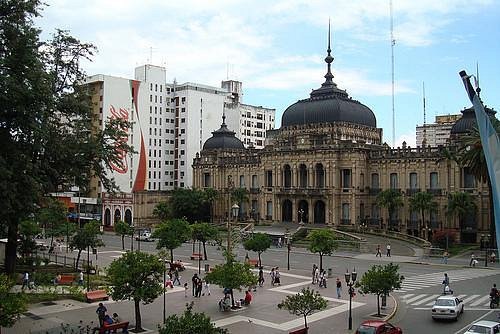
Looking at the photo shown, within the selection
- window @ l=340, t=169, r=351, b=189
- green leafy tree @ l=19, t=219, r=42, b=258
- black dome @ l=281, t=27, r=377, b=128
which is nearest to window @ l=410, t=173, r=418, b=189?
window @ l=340, t=169, r=351, b=189

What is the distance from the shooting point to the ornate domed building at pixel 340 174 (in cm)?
8081

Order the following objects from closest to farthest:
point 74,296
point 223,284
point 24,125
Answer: point 24,125 → point 223,284 → point 74,296

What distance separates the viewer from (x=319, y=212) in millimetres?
92188

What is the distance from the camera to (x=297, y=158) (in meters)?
93.6

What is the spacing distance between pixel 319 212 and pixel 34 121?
212 ft

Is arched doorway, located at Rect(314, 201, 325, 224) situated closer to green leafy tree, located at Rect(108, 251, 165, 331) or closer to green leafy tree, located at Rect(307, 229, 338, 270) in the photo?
green leafy tree, located at Rect(307, 229, 338, 270)

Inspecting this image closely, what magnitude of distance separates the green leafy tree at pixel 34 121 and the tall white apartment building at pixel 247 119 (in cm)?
10758

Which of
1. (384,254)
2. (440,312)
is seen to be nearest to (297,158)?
(384,254)

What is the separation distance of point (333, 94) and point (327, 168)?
15342 mm

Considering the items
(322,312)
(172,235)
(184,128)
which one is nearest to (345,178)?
(172,235)

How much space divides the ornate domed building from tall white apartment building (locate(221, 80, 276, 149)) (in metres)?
44.8

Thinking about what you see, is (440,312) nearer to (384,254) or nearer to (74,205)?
(384,254)

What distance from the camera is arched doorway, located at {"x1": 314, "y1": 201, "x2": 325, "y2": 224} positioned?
300 feet

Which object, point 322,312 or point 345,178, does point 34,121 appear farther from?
point 345,178
